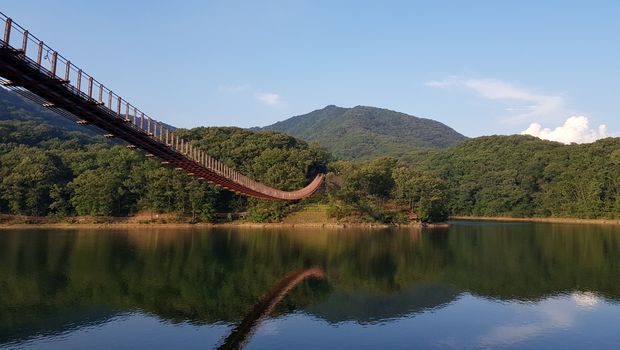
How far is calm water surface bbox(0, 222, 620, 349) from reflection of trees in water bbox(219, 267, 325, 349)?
0.19ft

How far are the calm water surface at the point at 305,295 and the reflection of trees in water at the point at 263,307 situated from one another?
0.19 ft

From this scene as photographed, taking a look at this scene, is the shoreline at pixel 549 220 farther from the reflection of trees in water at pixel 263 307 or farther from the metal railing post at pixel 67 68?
the metal railing post at pixel 67 68

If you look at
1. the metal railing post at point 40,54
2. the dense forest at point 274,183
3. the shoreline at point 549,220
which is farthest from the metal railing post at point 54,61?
the shoreline at point 549,220

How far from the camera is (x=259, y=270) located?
25812 mm

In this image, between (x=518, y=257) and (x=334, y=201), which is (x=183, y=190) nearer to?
(x=334, y=201)

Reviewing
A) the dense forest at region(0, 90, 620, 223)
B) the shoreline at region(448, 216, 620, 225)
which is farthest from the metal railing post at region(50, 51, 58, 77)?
the shoreline at region(448, 216, 620, 225)

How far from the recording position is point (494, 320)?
17.1m

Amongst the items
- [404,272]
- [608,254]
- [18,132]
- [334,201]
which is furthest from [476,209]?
[18,132]

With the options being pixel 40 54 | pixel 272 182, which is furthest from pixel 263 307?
pixel 272 182

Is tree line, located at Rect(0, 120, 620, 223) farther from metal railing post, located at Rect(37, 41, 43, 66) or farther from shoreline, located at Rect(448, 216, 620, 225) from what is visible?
metal railing post, located at Rect(37, 41, 43, 66)

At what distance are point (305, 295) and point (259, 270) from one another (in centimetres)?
563

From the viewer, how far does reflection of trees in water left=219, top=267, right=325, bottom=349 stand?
14438 mm

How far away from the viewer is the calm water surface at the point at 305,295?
49.0 ft

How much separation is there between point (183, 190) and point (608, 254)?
40750 millimetres
